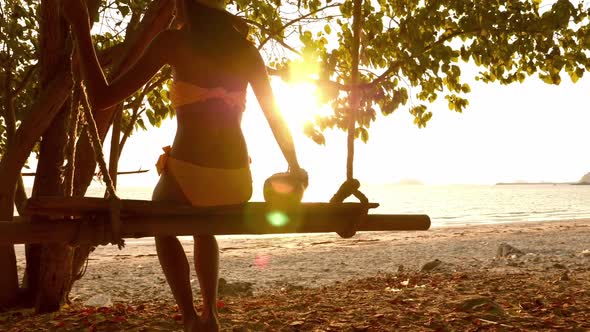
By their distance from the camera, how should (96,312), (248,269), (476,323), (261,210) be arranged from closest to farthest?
(261,210)
(476,323)
(96,312)
(248,269)

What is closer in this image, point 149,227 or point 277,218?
point 149,227

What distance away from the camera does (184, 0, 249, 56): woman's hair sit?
3.05m

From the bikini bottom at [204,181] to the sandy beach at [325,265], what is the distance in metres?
2.66

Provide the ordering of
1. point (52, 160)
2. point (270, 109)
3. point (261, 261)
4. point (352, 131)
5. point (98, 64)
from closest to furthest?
point (98, 64), point (270, 109), point (352, 131), point (52, 160), point (261, 261)

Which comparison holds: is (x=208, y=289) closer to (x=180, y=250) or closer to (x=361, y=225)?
(x=180, y=250)

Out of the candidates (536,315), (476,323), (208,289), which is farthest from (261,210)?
(536,315)

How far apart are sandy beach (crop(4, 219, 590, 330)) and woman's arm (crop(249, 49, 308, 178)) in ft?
8.36

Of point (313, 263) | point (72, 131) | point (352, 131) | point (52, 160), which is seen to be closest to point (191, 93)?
point (72, 131)

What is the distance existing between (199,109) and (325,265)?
12.3 m

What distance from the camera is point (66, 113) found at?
6.04 m

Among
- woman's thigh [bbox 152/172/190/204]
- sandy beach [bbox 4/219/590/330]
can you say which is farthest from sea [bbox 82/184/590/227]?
woman's thigh [bbox 152/172/190/204]

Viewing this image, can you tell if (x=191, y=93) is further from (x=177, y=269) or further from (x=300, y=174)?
(x=177, y=269)

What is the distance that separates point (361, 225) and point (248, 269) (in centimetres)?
1231

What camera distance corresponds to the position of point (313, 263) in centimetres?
1559
